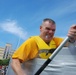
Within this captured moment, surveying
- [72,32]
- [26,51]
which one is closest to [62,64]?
[72,32]

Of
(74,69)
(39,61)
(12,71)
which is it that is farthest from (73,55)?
(12,71)

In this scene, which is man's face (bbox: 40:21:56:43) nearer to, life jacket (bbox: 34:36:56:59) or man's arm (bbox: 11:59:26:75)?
life jacket (bbox: 34:36:56:59)

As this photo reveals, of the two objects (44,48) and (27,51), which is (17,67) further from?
(44,48)

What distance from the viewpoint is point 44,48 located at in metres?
2.76

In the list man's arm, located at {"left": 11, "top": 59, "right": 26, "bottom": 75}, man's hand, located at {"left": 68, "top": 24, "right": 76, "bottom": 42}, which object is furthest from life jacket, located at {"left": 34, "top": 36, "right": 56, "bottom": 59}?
man's hand, located at {"left": 68, "top": 24, "right": 76, "bottom": 42}

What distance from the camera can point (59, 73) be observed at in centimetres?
246

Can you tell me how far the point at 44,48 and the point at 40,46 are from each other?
0.04m

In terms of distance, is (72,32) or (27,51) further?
(27,51)

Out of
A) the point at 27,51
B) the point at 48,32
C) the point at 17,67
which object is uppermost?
the point at 48,32

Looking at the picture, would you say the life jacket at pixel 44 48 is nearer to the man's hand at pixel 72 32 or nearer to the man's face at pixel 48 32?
the man's face at pixel 48 32

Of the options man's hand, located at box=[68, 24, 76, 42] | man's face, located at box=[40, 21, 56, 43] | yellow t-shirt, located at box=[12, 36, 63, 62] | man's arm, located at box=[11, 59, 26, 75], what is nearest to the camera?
man's hand, located at box=[68, 24, 76, 42]

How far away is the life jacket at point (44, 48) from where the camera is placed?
2.71 metres

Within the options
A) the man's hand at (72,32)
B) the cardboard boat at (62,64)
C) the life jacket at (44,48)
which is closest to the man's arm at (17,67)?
the cardboard boat at (62,64)

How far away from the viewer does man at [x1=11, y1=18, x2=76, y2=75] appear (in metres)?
2.58
